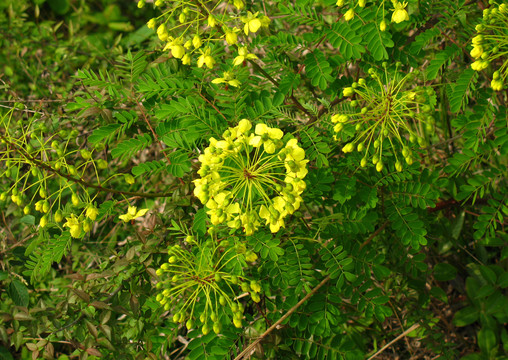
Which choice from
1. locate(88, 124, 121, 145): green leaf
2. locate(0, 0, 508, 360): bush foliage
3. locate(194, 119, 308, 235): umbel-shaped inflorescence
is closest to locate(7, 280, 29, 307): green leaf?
locate(0, 0, 508, 360): bush foliage

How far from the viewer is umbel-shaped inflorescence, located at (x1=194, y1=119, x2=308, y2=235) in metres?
1.91

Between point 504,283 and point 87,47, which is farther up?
point 87,47

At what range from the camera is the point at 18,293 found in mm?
2658

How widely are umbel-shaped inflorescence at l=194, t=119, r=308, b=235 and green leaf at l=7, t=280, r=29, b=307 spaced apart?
1.40 meters

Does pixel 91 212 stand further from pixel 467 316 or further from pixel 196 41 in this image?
pixel 467 316

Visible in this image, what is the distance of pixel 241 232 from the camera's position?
229 centimetres

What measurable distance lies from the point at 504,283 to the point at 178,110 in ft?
6.98

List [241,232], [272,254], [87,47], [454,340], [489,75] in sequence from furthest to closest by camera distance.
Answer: [87,47], [454,340], [489,75], [241,232], [272,254]

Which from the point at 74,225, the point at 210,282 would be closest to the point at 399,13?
the point at 210,282

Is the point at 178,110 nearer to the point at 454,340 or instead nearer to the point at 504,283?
the point at 504,283

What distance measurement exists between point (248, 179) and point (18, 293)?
160 centimetres

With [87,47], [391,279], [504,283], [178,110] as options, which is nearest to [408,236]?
[391,279]

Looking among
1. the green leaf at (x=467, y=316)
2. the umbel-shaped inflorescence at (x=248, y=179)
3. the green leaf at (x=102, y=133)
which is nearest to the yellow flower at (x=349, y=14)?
the umbel-shaped inflorescence at (x=248, y=179)

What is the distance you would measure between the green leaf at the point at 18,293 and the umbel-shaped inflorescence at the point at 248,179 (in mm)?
1401
